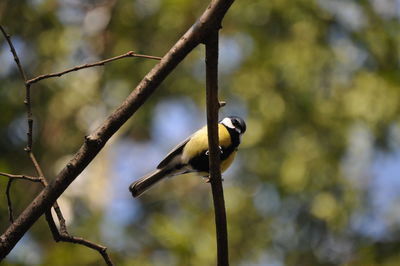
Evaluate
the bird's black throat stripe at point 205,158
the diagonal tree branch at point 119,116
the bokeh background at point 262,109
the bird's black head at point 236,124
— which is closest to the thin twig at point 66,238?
the diagonal tree branch at point 119,116

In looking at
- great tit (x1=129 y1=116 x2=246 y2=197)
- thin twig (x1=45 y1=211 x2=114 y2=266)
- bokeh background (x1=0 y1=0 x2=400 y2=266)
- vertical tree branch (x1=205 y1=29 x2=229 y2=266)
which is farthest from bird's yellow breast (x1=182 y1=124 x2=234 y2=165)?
bokeh background (x1=0 y1=0 x2=400 y2=266)

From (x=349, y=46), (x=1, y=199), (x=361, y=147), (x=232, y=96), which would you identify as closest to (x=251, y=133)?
(x=232, y=96)

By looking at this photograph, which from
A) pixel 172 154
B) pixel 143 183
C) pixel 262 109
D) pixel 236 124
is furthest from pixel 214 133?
pixel 262 109

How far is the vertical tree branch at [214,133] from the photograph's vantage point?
2.07 meters

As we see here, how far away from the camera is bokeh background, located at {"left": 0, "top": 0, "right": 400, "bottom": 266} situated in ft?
22.7

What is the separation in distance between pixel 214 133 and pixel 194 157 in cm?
132

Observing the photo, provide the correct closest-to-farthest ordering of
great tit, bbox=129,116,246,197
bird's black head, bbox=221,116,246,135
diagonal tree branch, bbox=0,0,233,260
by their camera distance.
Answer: diagonal tree branch, bbox=0,0,233,260 < great tit, bbox=129,116,246,197 < bird's black head, bbox=221,116,246,135

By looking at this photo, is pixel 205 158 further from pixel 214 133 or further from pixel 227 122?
pixel 214 133

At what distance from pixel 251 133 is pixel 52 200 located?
17.3 ft

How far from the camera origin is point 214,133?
2.22 metres

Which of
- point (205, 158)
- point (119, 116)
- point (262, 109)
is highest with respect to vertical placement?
point (262, 109)

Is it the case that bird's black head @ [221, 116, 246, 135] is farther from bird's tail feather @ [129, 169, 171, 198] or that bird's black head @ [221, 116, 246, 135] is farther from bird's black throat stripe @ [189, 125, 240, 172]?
bird's tail feather @ [129, 169, 171, 198]

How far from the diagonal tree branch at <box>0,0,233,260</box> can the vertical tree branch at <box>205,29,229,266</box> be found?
0.14 feet

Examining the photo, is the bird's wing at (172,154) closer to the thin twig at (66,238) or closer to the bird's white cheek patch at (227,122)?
the bird's white cheek patch at (227,122)
